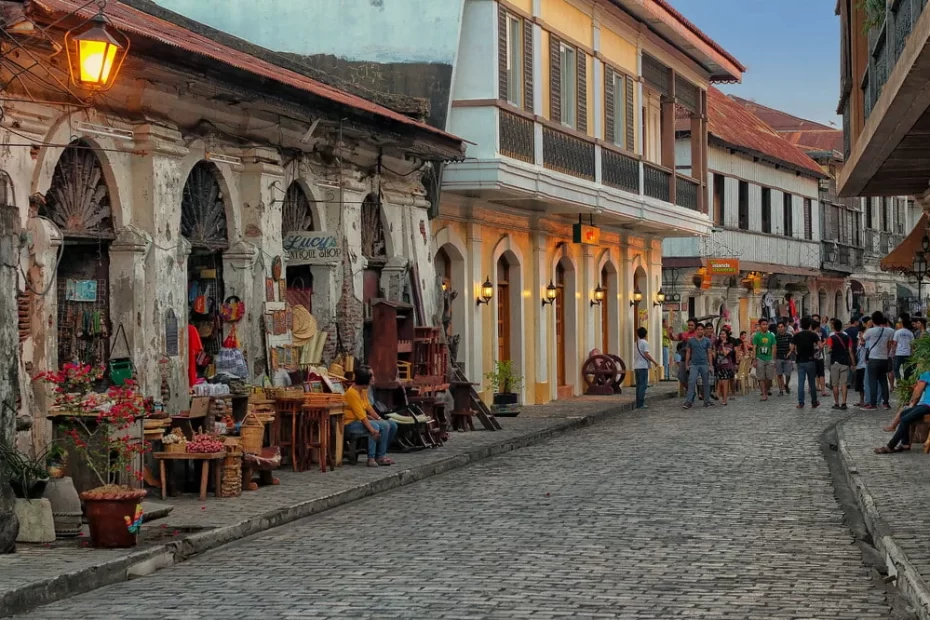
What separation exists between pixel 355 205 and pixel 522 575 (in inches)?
421

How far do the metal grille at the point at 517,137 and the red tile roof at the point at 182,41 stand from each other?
2.32 m

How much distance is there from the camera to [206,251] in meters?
16.1

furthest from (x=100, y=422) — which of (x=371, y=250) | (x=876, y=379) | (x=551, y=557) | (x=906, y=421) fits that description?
(x=876, y=379)

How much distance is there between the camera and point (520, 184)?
23484mm

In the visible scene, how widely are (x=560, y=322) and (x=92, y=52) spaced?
67.1ft

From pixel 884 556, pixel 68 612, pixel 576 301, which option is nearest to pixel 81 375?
pixel 68 612

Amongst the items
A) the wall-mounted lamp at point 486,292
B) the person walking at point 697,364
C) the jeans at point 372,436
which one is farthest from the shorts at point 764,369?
the jeans at point 372,436

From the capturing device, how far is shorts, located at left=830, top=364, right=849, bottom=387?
2658cm

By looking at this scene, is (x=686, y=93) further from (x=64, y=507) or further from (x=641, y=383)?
(x=64, y=507)

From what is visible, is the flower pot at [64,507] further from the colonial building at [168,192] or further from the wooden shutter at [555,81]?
the wooden shutter at [555,81]

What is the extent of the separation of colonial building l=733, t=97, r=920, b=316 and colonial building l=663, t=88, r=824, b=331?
3.67 feet

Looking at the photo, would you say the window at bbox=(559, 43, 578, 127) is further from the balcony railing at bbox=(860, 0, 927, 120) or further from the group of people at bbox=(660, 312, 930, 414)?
the balcony railing at bbox=(860, 0, 927, 120)

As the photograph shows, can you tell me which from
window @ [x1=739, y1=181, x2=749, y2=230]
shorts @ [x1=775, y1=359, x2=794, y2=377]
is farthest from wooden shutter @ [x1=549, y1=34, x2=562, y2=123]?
window @ [x1=739, y1=181, x2=749, y2=230]

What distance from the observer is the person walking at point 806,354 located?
26781 millimetres
